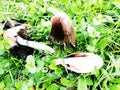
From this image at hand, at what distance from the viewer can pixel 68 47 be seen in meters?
1.48

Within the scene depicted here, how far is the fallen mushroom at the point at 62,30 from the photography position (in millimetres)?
1441

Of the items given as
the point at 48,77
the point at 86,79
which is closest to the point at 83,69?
the point at 86,79

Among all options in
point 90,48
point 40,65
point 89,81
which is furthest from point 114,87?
point 40,65

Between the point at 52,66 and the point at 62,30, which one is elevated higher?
the point at 62,30

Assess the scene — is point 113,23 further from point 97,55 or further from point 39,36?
point 39,36

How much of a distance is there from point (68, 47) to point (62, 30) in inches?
3.5

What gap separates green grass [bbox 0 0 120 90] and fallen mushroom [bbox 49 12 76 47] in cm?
4

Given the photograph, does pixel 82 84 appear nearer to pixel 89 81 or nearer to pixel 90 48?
pixel 89 81

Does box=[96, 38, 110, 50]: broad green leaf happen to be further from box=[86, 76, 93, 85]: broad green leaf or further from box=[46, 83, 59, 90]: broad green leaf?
box=[46, 83, 59, 90]: broad green leaf

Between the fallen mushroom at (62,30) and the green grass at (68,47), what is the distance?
0.04 m

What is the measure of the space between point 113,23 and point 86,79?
42cm

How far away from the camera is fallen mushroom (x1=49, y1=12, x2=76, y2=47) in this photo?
56.7 inches

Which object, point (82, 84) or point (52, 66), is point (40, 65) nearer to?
point (52, 66)

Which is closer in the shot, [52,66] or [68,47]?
[52,66]
